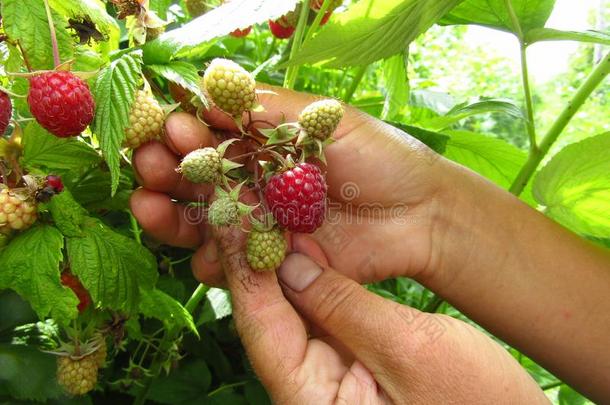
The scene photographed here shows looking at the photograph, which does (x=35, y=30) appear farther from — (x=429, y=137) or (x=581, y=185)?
(x=581, y=185)

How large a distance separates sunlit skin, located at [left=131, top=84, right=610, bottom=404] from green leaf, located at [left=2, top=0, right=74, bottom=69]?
0.14m

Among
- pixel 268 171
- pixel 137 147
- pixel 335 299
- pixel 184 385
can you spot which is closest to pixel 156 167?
pixel 137 147

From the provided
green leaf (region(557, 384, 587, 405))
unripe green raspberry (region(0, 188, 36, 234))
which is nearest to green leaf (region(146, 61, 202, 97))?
unripe green raspberry (region(0, 188, 36, 234))

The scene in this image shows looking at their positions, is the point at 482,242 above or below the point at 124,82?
below

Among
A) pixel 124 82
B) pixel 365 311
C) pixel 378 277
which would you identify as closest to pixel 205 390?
pixel 378 277

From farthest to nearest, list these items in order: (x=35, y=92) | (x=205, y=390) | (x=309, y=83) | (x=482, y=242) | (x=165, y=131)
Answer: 1. (x=309, y=83)
2. (x=205, y=390)
3. (x=482, y=242)
4. (x=165, y=131)
5. (x=35, y=92)

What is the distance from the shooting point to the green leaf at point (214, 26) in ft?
2.14

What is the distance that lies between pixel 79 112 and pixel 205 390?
2.23 feet

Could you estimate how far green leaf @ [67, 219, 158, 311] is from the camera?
72 centimetres

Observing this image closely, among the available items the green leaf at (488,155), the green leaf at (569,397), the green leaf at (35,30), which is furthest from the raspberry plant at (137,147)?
the green leaf at (569,397)

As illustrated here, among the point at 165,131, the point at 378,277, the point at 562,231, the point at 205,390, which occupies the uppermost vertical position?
the point at 165,131

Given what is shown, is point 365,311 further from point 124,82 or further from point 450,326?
point 124,82

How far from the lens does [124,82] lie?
0.64 metres

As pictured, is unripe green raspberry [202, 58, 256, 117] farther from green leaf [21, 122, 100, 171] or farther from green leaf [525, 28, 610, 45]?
green leaf [525, 28, 610, 45]
